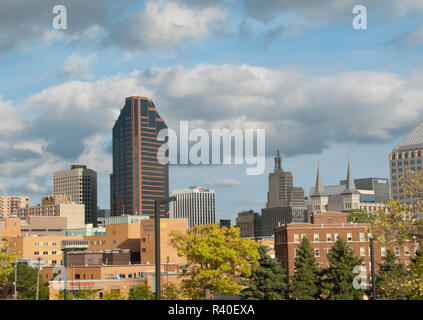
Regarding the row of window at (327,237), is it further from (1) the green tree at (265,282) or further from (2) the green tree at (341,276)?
(1) the green tree at (265,282)

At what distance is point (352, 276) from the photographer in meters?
78.4

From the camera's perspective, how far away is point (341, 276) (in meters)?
79.3

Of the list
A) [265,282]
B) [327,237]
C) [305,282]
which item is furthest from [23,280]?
[265,282]

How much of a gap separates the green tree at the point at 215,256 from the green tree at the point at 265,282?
3.65 m

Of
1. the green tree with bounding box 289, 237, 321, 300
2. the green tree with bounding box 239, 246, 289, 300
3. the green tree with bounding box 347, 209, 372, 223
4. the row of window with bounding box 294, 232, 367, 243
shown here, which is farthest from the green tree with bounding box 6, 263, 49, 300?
the green tree with bounding box 347, 209, 372, 223

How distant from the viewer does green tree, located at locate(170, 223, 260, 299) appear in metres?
70.4

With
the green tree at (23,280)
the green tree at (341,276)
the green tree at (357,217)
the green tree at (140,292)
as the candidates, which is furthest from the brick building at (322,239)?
the green tree at (357,217)

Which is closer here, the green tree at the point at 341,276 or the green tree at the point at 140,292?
the green tree at the point at 341,276

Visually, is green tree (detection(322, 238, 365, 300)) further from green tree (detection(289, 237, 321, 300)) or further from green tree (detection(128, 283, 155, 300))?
green tree (detection(128, 283, 155, 300))

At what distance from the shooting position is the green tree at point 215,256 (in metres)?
70.4

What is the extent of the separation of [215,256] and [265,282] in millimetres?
9748

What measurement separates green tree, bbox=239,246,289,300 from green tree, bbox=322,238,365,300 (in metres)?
6.14
